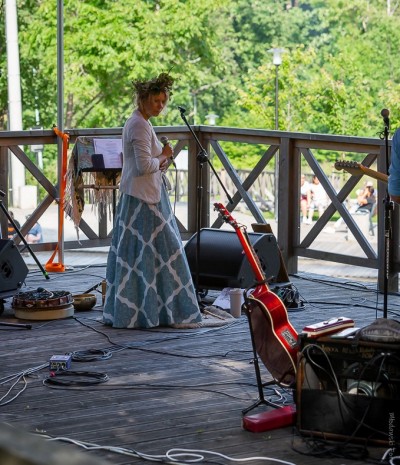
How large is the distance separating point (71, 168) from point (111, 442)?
3.91 meters

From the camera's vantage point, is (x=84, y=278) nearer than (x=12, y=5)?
Yes

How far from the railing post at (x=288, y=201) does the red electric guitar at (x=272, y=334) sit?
3637mm

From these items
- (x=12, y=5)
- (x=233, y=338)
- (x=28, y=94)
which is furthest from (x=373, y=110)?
(x=233, y=338)

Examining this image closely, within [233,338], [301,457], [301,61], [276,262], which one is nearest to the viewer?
[301,457]

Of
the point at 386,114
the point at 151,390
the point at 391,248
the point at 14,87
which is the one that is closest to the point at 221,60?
the point at 14,87

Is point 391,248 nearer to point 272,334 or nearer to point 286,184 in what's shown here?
point 286,184

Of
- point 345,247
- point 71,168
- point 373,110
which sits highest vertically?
point 373,110

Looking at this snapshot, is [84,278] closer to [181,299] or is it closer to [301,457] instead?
[181,299]

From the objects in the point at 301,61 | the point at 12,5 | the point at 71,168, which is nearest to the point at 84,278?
the point at 71,168

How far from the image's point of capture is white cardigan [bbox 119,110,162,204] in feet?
16.5

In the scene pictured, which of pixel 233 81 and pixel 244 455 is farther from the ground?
pixel 233 81

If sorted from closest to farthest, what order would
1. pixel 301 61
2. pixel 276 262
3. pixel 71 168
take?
pixel 276 262 < pixel 71 168 < pixel 301 61

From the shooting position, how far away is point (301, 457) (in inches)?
122

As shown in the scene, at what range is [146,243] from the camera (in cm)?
517
